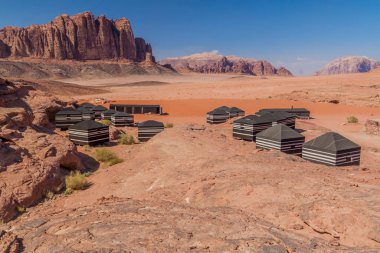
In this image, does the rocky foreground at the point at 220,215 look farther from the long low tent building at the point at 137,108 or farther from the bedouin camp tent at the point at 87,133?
the long low tent building at the point at 137,108

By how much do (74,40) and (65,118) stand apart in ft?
445

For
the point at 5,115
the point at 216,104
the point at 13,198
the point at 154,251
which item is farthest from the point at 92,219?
the point at 216,104

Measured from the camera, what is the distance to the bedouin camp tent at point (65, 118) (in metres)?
24.2

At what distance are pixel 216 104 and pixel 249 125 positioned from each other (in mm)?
26711

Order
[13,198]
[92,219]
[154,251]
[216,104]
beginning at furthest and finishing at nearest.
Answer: [216,104] < [13,198] < [92,219] < [154,251]

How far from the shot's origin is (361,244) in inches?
220

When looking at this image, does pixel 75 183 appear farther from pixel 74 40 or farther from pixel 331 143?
pixel 74 40

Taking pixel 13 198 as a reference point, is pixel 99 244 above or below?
above

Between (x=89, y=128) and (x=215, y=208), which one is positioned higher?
(x=89, y=128)

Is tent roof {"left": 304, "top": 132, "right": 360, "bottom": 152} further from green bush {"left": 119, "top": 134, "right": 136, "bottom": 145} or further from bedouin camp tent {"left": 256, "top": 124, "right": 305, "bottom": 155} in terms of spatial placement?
green bush {"left": 119, "top": 134, "right": 136, "bottom": 145}

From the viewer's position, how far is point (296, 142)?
607 inches

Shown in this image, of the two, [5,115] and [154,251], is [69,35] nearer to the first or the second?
[5,115]

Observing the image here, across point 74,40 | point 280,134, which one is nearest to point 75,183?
point 280,134

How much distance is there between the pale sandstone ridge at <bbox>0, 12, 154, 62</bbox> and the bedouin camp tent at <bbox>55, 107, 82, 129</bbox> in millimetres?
129435
